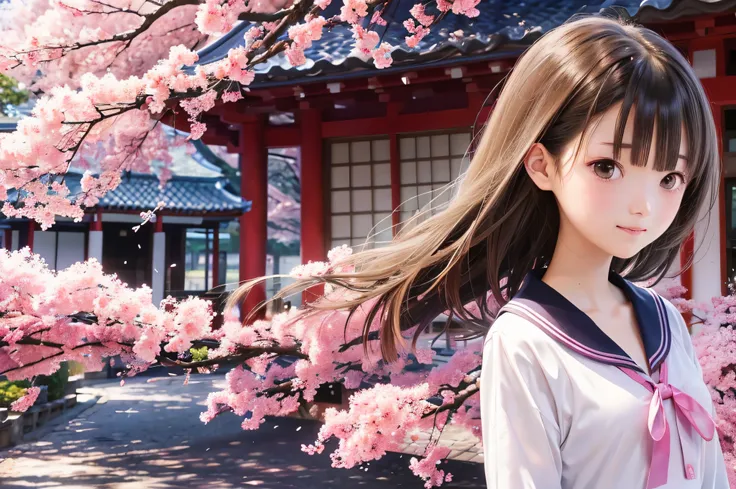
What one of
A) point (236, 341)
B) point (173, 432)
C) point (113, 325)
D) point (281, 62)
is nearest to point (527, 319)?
point (236, 341)

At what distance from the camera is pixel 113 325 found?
434cm

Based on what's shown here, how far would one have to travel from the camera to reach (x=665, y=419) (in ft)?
4.29

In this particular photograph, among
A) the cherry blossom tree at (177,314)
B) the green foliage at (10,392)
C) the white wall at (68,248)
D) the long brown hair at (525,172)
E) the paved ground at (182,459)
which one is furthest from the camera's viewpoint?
the white wall at (68,248)

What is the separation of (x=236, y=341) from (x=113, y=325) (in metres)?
0.80

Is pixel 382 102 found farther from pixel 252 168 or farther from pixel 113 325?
pixel 113 325

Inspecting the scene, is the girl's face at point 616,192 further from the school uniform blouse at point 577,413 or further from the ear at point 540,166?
the school uniform blouse at point 577,413

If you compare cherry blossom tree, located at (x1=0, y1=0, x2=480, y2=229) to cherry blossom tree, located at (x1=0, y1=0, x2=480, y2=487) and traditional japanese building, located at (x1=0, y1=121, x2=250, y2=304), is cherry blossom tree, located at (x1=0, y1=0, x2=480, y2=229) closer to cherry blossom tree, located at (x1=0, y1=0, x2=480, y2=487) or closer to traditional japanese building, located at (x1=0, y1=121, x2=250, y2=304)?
cherry blossom tree, located at (x1=0, y1=0, x2=480, y2=487)

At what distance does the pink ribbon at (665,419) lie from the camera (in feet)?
4.28

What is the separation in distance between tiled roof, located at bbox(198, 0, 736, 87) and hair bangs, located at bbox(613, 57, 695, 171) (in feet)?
12.5

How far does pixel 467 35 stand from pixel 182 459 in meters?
5.00

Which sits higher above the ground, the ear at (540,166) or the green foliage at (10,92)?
the green foliage at (10,92)

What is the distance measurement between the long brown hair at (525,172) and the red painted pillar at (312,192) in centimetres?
527

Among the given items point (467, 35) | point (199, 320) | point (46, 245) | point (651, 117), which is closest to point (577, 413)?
point (651, 117)

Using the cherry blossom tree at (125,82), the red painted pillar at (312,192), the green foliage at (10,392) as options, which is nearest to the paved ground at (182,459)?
the green foliage at (10,392)
